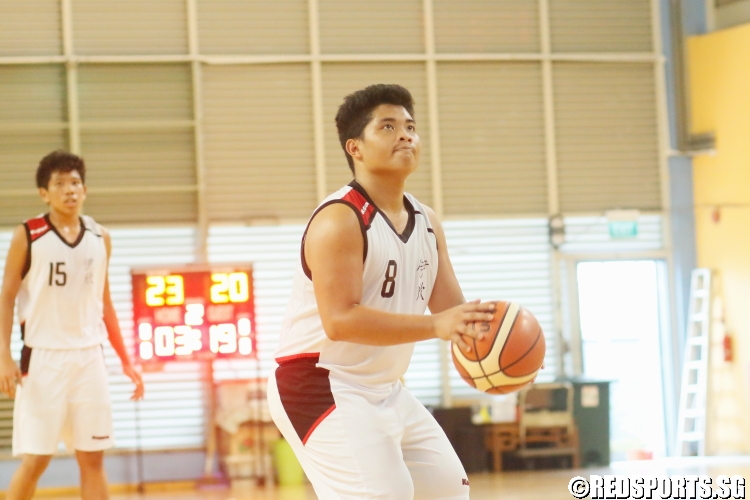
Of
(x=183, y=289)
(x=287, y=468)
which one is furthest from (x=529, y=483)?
(x=183, y=289)

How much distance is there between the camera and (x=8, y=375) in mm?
4445

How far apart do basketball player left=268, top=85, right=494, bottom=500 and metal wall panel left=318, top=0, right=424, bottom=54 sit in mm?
6078

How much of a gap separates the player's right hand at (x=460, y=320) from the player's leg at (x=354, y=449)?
42cm

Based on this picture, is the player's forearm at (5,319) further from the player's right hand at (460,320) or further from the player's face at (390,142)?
the player's right hand at (460,320)

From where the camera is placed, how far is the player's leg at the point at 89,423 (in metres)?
4.58

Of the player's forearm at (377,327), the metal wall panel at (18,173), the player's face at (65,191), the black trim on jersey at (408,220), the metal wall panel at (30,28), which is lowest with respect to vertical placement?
the player's forearm at (377,327)

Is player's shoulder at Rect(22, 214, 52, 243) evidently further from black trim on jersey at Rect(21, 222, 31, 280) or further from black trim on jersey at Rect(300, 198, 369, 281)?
black trim on jersey at Rect(300, 198, 369, 281)

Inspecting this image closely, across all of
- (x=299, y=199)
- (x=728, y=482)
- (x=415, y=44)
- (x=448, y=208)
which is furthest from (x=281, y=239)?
(x=728, y=482)

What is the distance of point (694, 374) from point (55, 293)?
680cm

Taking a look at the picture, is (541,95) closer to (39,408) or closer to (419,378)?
(419,378)

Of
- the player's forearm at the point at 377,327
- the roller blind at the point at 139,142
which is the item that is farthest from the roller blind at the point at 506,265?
the player's forearm at the point at 377,327

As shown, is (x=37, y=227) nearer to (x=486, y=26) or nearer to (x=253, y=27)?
(x=253, y=27)

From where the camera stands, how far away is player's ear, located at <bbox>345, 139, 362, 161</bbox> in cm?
311

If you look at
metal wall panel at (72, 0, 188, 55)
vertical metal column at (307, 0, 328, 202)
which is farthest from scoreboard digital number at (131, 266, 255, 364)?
metal wall panel at (72, 0, 188, 55)
